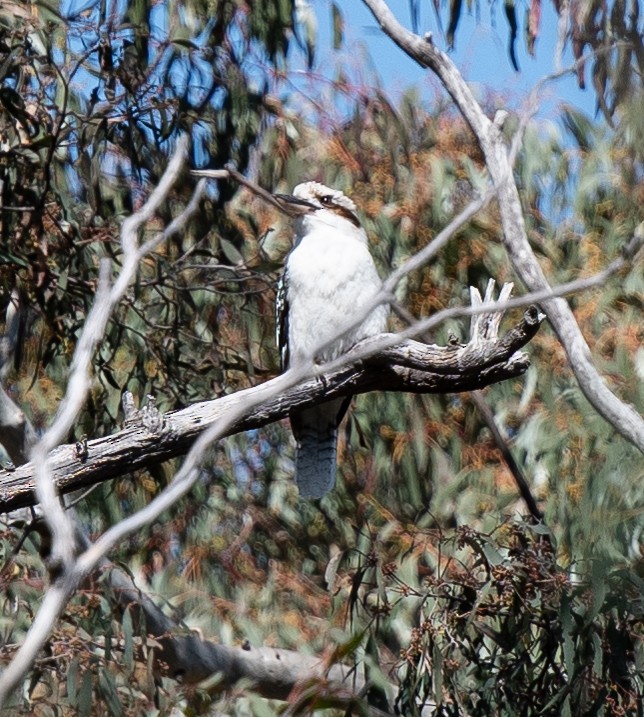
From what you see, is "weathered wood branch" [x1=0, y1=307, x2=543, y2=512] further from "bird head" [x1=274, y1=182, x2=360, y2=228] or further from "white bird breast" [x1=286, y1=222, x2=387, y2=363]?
"bird head" [x1=274, y1=182, x2=360, y2=228]

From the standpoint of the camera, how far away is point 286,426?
5.36m

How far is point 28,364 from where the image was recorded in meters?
5.41

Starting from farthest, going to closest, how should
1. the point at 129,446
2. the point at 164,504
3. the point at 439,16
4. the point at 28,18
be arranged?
1. the point at 439,16
2. the point at 28,18
3. the point at 129,446
4. the point at 164,504

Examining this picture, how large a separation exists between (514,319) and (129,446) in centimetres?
284

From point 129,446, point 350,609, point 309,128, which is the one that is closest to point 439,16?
point 309,128

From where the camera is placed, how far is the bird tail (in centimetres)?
434

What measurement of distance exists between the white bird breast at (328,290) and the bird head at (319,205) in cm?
14

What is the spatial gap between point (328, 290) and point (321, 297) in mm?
32

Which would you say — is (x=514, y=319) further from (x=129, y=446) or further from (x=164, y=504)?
(x=164, y=504)

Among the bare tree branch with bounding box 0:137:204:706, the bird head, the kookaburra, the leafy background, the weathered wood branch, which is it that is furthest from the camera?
the bird head

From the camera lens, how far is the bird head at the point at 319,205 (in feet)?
14.0

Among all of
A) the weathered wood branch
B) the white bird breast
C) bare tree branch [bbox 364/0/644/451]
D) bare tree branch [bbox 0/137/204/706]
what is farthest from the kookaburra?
bare tree branch [bbox 0/137/204/706]

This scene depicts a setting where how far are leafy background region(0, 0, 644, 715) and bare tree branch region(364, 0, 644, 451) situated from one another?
0.47 ft

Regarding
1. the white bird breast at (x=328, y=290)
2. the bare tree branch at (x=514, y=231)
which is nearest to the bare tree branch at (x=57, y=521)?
the bare tree branch at (x=514, y=231)
